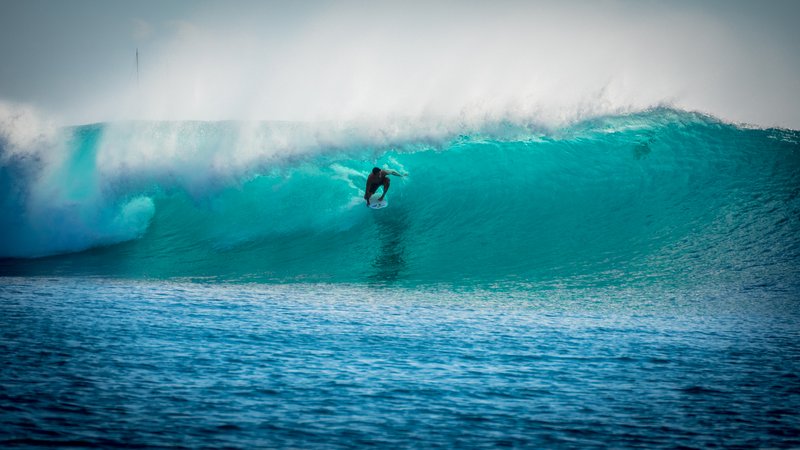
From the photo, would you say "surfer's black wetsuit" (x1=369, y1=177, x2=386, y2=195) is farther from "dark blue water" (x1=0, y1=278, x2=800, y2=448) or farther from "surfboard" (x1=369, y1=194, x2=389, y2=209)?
"dark blue water" (x1=0, y1=278, x2=800, y2=448)

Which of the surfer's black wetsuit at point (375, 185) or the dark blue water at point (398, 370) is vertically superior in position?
the surfer's black wetsuit at point (375, 185)

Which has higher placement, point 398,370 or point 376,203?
point 376,203

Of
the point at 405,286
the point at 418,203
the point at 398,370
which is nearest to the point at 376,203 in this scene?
the point at 418,203

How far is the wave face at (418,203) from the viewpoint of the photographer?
9938 millimetres

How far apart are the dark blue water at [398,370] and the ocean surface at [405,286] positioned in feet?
0.09

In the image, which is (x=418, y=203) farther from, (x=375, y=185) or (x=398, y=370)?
(x=398, y=370)

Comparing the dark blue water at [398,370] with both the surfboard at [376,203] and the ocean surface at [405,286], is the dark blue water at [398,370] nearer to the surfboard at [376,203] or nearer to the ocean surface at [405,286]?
the ocean surface at [405,286]

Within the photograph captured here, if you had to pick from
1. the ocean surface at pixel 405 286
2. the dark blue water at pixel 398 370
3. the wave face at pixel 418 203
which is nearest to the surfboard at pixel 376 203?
the wave face at pixel 418 203

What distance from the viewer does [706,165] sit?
1322 cm

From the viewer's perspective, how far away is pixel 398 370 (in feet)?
16.8

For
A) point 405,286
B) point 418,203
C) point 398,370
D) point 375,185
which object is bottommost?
point 398,370

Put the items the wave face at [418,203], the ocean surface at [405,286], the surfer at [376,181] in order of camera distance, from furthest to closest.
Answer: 1. the surfer at [376,181]
2. the wave face at [418,203]
3. the ocean surface at [405,286]

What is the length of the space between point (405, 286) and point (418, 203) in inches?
152

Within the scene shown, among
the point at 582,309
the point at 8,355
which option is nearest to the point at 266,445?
the point at 8,355
